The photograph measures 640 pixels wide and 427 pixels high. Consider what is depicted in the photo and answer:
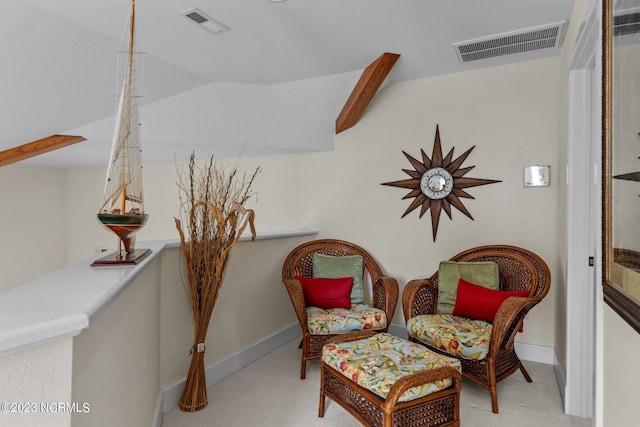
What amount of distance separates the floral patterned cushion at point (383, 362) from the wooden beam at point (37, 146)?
2903mm

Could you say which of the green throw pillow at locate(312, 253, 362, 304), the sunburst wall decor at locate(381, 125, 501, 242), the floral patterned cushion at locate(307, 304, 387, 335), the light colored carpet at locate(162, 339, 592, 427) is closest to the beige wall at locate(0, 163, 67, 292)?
the light colored carpet at locate(162, 339, 592, 427)

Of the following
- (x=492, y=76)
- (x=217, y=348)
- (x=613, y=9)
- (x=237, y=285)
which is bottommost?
(x=217, y=348)

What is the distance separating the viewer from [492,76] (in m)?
3.36

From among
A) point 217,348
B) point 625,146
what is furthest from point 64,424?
point 217,348

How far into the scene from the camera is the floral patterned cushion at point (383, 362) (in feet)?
5.98

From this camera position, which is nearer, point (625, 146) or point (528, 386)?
point (625, 146)

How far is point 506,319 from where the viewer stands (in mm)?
2332

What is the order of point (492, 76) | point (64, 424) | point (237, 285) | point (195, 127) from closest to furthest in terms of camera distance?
point (64, 424), point (237, 285), point (492, 76), point (195, 127)

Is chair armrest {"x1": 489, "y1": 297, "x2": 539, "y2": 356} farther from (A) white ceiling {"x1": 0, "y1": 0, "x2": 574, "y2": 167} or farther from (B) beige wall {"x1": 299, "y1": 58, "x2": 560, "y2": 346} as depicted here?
(A) white ceiling {"x1": 0, "y1": 0, "x2": 574, "y2": 167}

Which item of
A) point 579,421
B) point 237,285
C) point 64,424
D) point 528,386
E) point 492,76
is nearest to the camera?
point 64,424

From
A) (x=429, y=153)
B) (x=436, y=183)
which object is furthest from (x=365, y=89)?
(x=436, y=183)

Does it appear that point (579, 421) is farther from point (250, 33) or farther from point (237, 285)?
point (250, 33)

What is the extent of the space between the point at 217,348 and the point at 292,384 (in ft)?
1.90

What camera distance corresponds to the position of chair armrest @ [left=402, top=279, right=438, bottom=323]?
9.46 feet
